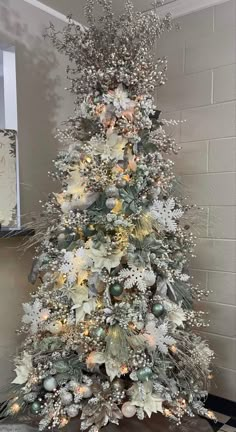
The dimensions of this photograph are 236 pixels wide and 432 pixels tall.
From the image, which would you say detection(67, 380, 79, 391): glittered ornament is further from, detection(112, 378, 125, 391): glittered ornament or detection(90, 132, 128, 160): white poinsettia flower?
detection(90, 132, 128, 160): white poinsettia flower

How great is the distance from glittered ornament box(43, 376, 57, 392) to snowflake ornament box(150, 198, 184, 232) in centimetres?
56

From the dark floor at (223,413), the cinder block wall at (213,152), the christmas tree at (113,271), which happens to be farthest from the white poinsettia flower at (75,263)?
the dark floor at (223,413)

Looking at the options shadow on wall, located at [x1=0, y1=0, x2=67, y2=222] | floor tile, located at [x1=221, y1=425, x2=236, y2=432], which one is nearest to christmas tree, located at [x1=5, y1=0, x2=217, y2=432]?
shadow on wall, located at [x1=0, y1=0, x2=67, y2=222]

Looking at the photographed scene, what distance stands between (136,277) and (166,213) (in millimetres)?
217

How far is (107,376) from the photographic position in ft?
3.60

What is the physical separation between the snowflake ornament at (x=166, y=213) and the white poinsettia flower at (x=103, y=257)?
0.53 feet

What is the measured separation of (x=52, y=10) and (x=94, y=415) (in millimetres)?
1718

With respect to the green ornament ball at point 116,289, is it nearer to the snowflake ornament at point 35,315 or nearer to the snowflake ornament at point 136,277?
the snowflake ornament at point 136,277

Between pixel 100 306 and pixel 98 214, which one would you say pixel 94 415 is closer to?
pixel 100 306

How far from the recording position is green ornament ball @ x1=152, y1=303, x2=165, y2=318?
42.9 inches

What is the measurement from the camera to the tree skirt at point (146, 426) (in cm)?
106

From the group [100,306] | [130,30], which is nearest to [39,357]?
[100,306]

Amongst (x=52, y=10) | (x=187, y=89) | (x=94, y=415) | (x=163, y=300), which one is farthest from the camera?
(x=187, y=89)

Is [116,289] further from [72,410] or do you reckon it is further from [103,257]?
[72,410]
